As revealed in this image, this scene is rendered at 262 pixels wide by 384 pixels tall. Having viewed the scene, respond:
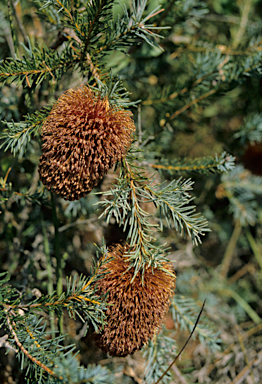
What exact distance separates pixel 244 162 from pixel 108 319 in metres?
0.84

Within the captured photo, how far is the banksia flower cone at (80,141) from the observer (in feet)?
1.44

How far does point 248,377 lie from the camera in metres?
0.99

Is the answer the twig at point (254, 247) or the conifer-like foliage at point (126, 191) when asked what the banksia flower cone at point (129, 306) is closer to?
the conifer-like foliage at point (126, 191)

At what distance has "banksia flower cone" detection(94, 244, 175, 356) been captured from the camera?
478mm

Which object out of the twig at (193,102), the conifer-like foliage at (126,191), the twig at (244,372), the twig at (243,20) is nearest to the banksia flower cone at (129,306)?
the conifer-like foliage at (126,191)

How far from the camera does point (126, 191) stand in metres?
0.49

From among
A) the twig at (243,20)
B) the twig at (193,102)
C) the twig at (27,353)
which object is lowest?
the twig at (27,353)

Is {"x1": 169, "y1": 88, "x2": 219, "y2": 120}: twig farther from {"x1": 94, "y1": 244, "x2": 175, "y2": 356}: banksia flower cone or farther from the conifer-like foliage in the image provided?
{"x1": 94, "y1": 244, "x2": 175, "y2": 356}: banksia flower cone

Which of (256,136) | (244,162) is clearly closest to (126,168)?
(256,136)

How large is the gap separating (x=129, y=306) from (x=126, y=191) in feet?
0.62

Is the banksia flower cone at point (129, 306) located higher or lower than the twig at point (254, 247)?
higher

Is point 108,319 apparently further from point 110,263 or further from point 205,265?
point 205,265

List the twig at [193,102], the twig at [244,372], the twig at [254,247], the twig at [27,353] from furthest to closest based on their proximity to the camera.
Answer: the twig at [254,247] → the twig at [244,372] → the twig at [193,102] → the twig at [27,353]

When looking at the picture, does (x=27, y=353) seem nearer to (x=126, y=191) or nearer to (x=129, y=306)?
(x=129, y=306)
